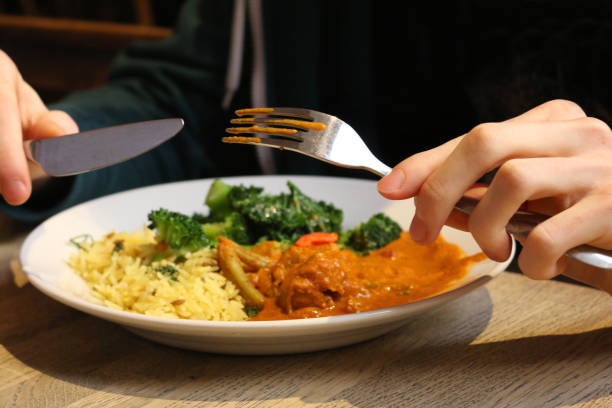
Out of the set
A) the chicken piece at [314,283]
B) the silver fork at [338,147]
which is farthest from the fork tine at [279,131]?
the chicken piece at [314,283]

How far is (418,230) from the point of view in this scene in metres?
0.98

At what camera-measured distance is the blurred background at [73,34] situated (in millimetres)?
4453

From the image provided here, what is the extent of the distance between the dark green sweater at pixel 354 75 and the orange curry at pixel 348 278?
2.73ft

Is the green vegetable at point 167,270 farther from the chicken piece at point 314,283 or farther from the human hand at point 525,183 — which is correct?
the human hand at point 525,183

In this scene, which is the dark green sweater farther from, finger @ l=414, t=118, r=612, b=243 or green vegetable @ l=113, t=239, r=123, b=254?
finger @ l=414, t=118, r=612, b=243

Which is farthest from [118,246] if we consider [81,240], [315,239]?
[315,239]

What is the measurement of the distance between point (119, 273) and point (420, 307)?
67 centimetres

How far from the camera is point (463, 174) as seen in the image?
2.95 ft

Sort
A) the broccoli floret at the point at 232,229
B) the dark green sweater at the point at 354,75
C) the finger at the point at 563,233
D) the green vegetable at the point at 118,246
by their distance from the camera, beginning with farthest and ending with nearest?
the dark green sweater at the point at 354,75
the broccoli floret at the point at 232,229
the green vegetable at the point at 118,246
the finger at the point at 563,233

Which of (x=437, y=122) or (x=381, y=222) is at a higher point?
(x=437, y=122)

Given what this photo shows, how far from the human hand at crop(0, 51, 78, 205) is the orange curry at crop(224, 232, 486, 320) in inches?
19.7

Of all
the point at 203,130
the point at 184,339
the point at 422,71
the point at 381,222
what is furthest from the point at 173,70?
the point at 184,339

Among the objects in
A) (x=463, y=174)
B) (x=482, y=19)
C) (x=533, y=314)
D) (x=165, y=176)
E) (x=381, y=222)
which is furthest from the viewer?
(x=165, y=176)

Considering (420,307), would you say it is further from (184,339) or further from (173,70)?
(173,70)
